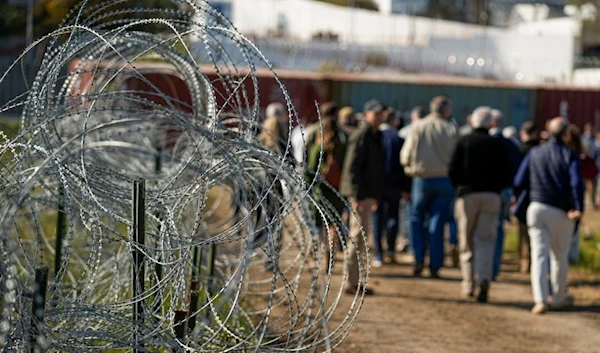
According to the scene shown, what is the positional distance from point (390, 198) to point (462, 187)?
243 cm

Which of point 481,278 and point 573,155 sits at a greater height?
point 573,155

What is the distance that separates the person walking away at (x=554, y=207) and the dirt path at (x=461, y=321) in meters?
0.32

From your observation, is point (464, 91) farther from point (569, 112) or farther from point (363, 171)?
point (363, 171)

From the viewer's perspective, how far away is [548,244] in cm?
1021

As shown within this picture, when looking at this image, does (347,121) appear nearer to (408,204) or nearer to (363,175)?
(408,204)

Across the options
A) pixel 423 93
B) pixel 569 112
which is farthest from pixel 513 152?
pixel 569 112

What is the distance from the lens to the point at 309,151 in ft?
38.4

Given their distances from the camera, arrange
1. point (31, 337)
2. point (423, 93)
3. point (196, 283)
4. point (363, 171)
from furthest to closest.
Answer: point (423, 93) → point (363, 171) → point (196, 283) → point (31, 337)

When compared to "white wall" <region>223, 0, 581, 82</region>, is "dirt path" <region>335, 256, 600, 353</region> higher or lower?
lower

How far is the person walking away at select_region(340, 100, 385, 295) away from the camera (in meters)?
10.9

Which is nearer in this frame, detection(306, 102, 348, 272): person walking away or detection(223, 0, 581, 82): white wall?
detection(306, 102, 348, 272): person walking away

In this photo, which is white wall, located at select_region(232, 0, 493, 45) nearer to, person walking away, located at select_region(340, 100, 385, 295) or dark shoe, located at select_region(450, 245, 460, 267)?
dark shoe, located at select_region(450, 245, 460, 267)

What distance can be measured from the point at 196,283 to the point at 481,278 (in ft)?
15.3

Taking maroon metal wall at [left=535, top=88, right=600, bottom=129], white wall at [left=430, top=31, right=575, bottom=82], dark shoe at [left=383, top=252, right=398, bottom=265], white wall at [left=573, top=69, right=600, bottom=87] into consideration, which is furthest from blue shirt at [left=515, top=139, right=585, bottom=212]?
white wall at [left=430, top=31, right=575, bottom=82]
